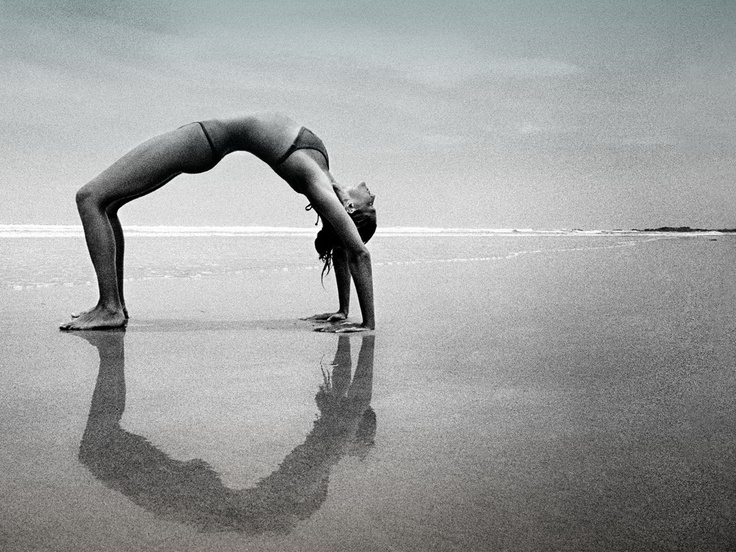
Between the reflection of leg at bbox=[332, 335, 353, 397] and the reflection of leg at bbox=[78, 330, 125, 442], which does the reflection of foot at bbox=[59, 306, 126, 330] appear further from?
the reflection of leg at bbox=[332, 335, 353, 397]

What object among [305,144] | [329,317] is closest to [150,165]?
[305,144]

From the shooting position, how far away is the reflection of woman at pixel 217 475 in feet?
3.83

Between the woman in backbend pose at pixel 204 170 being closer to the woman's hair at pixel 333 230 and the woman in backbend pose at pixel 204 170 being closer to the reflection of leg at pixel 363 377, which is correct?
the woman's hair at pixel 333 230

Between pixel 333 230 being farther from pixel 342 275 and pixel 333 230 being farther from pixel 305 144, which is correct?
pixel 305 144

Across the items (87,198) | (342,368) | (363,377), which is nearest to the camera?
(363,377)

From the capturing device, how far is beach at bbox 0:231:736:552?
1.12m

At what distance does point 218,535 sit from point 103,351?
6.22ft

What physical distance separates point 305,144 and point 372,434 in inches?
92.2

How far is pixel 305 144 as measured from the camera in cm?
372

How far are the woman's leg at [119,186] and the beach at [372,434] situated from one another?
241 mm

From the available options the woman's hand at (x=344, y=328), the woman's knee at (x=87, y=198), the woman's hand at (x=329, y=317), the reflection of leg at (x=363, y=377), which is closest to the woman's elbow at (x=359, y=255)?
the woman's hand at (x=344, y=328)

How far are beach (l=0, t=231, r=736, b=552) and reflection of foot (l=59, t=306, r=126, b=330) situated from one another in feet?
0.32

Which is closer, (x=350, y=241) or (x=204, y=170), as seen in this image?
(x=350, y=241)

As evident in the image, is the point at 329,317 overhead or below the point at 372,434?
overhead
